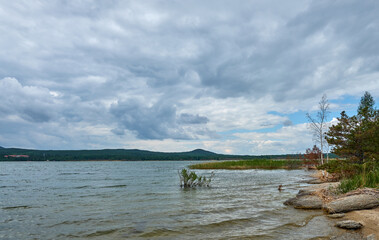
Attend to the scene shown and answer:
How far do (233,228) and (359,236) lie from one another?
4304mm

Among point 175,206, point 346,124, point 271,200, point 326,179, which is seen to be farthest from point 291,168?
point 175,206

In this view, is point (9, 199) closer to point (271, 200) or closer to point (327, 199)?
point (271, 200)

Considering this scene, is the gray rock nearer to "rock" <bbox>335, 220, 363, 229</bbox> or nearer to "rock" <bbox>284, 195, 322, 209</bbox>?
"rock" <bbox>335, 220, 363, 229</bbox>

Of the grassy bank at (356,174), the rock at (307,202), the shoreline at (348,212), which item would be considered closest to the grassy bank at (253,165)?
the grassy bank at (356,174)

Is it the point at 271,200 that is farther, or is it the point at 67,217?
the point at 271,200

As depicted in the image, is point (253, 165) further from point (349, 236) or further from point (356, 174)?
point (349, 236)

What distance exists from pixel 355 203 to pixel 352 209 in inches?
11.7

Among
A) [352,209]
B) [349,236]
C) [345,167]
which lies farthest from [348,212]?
[345,167]

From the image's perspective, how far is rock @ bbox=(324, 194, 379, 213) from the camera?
1125cm

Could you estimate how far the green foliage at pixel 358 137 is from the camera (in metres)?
18.5

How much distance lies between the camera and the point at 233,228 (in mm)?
10336

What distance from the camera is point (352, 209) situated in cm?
1134

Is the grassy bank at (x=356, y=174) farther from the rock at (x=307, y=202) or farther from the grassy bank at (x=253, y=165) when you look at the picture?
the grassy bank at (x=253, y=165)

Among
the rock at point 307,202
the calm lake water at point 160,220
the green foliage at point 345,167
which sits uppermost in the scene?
the green foliage at point 345,167
